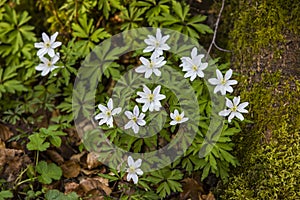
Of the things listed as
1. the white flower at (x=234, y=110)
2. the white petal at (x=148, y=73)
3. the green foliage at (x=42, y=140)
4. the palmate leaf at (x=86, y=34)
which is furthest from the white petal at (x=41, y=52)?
the white flower at (x=234, y=110)

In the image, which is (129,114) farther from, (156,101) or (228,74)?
(228,74)

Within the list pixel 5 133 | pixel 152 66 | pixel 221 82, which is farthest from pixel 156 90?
pixel 5 133

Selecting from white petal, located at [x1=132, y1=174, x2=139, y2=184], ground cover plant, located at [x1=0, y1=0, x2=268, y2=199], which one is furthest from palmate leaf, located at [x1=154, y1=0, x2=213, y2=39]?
white petal, located at [x1=132, y1=174, x2=139, y2=184]

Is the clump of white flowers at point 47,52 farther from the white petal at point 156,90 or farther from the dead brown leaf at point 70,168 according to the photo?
the white petal at point 156,90

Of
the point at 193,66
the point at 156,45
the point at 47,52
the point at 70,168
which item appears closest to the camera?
the point at 193,66

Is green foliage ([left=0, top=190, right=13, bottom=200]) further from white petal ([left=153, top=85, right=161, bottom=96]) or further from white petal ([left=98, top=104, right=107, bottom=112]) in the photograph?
white petal ([left=153, top=85, right=161, bottom=96])

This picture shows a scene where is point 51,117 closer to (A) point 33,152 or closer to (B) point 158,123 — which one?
(A) point 33,152
